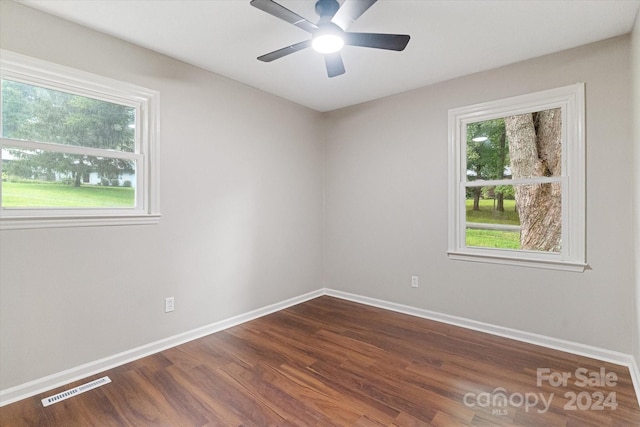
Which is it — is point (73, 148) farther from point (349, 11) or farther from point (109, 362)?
point (349, 11)

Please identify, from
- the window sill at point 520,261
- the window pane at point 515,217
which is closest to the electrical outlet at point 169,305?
the window sill at point 520,261

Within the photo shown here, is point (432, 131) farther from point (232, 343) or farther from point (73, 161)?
point (73, 161)

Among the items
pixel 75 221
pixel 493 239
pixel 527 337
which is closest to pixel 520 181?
pixel 493 239

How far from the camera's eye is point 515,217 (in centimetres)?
291

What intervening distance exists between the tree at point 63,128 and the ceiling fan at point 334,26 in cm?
148

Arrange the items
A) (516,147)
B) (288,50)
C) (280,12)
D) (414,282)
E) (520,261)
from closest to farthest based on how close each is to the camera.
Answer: (280,12) → (288,50) → (520,261) → (516,147) → (414,282)

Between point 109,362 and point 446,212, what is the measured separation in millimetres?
3247

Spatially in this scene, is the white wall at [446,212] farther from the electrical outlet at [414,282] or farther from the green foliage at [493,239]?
the green foliage at [493,239]

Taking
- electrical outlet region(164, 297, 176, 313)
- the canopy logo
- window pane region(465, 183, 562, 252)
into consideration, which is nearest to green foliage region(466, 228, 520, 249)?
window pane region(465, 183, 562, 252)

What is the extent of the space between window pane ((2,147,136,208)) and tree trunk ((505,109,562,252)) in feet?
11.2

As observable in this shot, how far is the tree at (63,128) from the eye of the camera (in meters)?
2.02

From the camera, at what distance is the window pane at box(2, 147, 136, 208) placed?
6.59 ft

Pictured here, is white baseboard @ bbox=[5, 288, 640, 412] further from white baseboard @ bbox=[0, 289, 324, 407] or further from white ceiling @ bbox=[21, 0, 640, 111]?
white ceiling @ bbox=[21, 0, 640, 111]

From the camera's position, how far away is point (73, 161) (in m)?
2.25
